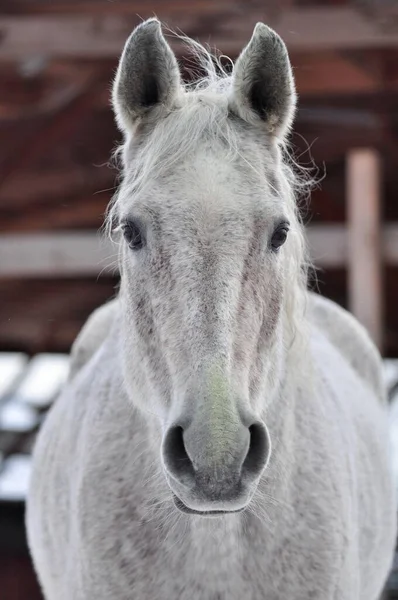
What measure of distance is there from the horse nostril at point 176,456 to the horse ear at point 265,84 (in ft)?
2.99

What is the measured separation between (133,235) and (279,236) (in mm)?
362

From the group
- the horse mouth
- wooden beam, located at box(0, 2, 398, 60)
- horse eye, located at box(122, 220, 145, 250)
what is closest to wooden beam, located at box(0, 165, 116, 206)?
wooden beam, located at box(0, 2, 398, 60)

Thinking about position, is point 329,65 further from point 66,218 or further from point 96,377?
point 96,377

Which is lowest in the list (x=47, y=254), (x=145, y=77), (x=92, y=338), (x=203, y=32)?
(x=47, y=254)

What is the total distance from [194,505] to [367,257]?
390 centimetres

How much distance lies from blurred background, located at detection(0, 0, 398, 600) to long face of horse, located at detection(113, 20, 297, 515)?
3.89 ft

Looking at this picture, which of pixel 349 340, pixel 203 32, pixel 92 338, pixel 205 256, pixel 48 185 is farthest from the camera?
pixel 48 185

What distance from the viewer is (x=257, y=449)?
1.90 meters

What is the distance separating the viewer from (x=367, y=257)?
5.57 meters

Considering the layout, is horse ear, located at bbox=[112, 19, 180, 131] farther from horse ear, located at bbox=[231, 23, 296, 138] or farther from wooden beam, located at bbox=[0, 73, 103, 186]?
wooden beam, located at bbox=[0, 73, 103, 186]

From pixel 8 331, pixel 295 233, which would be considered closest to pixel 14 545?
pixel 8 331

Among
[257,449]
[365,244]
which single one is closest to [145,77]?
[257,449]

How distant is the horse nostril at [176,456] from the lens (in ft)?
6.12

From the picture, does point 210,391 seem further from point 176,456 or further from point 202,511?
point 202,511
